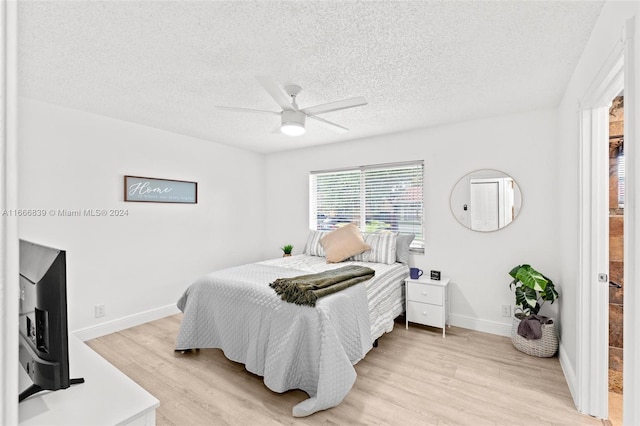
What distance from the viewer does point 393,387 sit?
92.1 inches

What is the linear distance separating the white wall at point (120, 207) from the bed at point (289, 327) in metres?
1.00

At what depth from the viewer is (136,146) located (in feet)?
11.6

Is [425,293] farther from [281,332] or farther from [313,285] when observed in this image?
[281,332]

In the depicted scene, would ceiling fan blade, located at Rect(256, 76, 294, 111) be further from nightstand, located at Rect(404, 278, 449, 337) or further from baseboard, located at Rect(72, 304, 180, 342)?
baseboard, located at Rect(72, 304, 180, 342)

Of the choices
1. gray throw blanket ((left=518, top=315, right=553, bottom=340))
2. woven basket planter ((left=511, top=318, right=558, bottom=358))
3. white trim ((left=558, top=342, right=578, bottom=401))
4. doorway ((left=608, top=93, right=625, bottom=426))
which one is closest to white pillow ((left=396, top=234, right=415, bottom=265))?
gray throw blanket ((left=518, top=315, right=553, bottom=340))

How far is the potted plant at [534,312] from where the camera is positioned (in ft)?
9.04

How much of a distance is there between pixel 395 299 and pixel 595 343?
169cm

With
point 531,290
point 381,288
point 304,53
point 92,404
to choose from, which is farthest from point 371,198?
point 92,404

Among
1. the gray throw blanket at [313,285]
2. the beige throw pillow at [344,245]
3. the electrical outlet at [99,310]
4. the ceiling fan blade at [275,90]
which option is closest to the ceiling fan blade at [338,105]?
the ceiling fan blade at [275,90]

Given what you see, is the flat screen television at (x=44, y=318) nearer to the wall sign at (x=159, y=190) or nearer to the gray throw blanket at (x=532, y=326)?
the wall sign at (x=159, y=190)

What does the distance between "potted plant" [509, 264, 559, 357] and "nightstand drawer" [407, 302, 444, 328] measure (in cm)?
67

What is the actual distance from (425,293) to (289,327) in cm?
177

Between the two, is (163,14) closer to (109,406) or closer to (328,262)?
(109,406)
